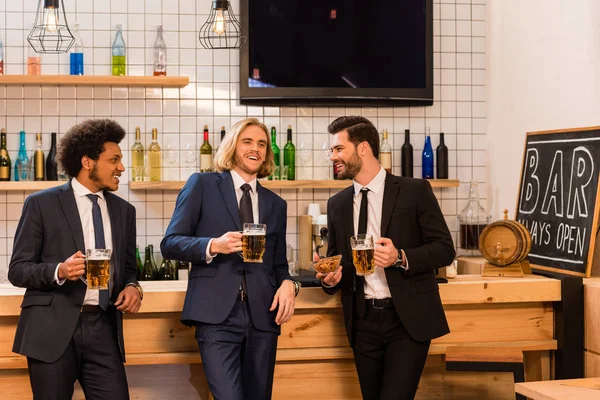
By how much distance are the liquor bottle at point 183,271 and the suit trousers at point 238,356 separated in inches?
73.7

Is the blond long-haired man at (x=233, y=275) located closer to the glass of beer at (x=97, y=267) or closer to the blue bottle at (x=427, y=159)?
the glass of beer at (x=97, y=267)

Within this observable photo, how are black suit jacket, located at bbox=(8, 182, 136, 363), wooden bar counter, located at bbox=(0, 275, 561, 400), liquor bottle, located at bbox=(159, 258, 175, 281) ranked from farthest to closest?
liquor bottle, located at bbox=(159, 258, 175, 281) → wooden bar counter, located at bbox=(0, 275, 561, 400) → black suit jacket, located at bbox=(8, 182, 136, 363)

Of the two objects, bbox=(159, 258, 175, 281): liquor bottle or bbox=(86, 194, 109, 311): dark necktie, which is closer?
bbox=(86, 194, 109, 311): dark necktie

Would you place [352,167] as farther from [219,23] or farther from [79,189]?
[219,23]

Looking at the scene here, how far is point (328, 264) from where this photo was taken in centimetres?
315

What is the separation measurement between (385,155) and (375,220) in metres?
1.98

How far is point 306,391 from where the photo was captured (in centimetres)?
371

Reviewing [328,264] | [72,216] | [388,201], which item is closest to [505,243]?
[388,201]

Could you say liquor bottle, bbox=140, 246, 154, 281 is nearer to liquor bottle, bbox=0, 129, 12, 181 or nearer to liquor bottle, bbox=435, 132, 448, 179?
liquor bottle, bbox=0, 129, 12, 181

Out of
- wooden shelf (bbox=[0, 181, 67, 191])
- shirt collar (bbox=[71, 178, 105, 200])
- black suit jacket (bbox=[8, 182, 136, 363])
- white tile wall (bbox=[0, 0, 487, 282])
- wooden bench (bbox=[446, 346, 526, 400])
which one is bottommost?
wooden bench (bbox=[446, 346, 526, 400])

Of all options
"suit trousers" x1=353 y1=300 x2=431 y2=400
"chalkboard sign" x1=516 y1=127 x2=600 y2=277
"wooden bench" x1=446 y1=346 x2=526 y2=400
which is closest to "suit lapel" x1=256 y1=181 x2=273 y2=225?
"suit trousers" x1=353 y1=300 x2=431 y2=400

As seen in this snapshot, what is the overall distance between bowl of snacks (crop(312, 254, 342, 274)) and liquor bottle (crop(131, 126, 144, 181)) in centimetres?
228

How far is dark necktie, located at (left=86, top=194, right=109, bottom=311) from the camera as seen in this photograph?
3.03 metres

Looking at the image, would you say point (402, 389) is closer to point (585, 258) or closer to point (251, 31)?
point (585, 258)
